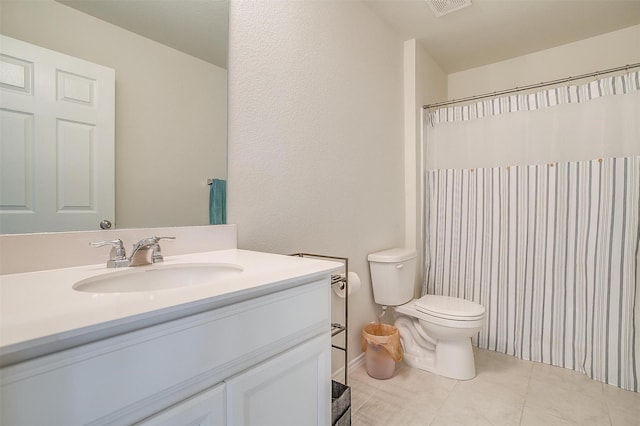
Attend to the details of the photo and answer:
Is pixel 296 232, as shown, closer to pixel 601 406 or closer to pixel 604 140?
pixel 601 406

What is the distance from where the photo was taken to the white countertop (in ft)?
1.39

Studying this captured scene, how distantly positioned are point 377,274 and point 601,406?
1.27m

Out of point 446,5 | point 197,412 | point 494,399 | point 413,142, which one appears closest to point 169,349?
point 197,412

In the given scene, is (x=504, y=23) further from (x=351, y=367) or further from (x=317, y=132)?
(x=351, y=367)

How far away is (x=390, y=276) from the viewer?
1931mm

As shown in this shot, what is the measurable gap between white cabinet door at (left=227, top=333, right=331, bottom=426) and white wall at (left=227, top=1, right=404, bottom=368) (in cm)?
58

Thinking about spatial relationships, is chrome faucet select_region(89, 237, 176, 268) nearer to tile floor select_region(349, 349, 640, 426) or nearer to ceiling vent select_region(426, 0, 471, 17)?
tile floor select_region(349, 349, 640, 426)

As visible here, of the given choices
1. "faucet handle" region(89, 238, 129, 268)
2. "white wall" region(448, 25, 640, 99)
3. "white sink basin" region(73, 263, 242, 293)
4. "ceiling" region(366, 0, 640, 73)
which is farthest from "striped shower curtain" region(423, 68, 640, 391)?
"faucet handle" region(89, 238, 129, 268)

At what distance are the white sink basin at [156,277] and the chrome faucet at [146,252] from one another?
0.04 metres

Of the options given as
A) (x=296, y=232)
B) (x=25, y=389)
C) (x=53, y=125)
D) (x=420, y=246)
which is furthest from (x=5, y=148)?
(x=420, y=246)

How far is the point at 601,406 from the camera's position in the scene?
152 cm

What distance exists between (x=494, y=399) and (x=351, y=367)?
765mm

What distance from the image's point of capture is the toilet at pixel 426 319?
173 centimetres

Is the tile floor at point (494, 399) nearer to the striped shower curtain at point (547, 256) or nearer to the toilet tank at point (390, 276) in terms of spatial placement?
the striped shower curtain at point (547, 256)
